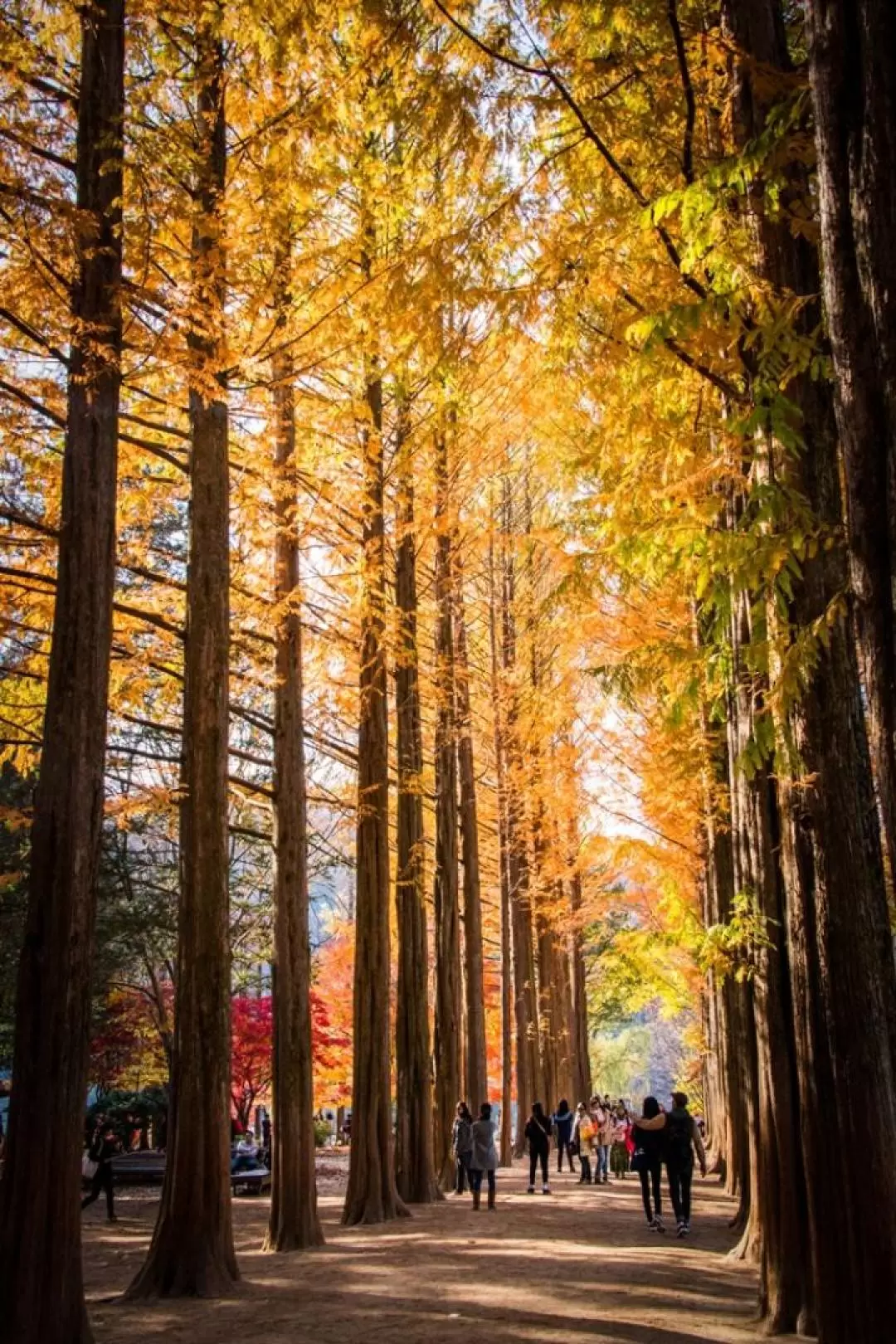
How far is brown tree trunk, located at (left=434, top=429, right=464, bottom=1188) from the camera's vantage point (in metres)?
17.2

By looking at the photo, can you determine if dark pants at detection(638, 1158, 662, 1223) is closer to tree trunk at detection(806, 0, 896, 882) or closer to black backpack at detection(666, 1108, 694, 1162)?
black backpack at detection(666, 1108, 694, 1162)

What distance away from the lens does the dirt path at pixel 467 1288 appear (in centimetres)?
704

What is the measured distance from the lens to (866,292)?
2881 mm

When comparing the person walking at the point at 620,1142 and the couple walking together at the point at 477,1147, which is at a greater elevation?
the couple walking together at the point at 477,1147

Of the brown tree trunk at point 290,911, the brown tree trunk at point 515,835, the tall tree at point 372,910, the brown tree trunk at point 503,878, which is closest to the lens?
the brown tree trunk at point 290,911

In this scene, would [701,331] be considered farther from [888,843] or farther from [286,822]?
[286,822]

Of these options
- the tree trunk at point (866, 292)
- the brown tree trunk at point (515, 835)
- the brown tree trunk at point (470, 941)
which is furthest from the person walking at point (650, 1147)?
the tree trunk at point (866, 292)

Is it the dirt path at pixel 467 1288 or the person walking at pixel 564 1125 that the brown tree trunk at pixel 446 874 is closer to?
the dirt path at pixel 467 1288

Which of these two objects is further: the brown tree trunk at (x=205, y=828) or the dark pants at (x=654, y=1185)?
the dark pants at (x=654, y=1185)

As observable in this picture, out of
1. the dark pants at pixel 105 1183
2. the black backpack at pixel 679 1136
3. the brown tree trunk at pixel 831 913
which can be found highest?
the brown tree trunk at pixel 831 913

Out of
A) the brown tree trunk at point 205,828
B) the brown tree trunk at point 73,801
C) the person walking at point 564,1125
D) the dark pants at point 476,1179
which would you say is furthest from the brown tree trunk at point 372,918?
the person walking at point 564,1125

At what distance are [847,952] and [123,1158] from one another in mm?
21500

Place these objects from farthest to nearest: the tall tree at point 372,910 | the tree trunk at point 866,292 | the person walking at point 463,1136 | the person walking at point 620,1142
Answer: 1. the person walking at point 620,1142
2. the person walking at point 463,1136
3. the tall tree at point 372,910
4. the tree trunk at point 866,292

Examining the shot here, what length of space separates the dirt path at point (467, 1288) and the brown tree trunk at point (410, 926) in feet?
5.30
